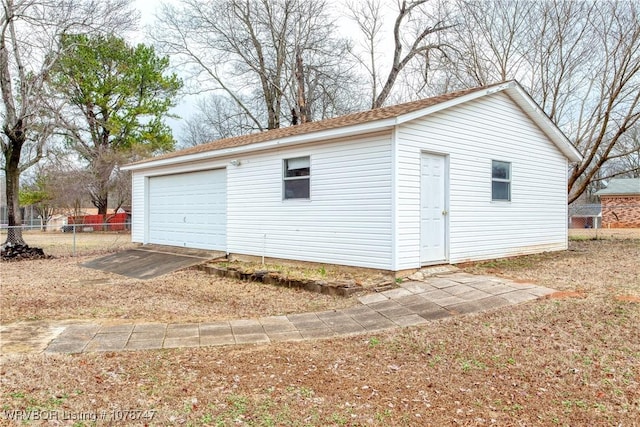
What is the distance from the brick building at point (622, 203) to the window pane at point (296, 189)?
25637mm

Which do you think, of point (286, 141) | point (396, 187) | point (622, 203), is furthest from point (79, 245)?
point (622, 203)

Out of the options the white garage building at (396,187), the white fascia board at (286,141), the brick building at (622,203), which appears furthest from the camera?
the brick building at (622,203)

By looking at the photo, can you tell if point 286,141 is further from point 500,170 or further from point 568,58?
point 568,58

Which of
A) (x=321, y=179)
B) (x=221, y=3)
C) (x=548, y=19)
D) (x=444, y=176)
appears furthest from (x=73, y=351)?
(x=221, y=3)

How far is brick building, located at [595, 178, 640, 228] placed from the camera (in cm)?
2731

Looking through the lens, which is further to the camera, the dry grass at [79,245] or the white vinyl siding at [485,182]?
the dry grass at [79,245]

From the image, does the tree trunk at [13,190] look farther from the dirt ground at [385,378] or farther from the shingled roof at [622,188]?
the shingled roof at [622,188]

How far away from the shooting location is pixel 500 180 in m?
9.88

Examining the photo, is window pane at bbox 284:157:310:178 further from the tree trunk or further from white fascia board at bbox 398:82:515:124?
the tree trunk

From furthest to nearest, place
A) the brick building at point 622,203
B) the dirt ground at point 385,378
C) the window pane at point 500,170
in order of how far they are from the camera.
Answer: the brick building at point 622,203 → the window pane at point 500,170 → the dirt ground at point 385,378

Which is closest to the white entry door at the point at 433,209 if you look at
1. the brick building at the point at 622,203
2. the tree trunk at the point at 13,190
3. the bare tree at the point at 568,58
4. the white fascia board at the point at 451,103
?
the white fascia board at the point at 451,103

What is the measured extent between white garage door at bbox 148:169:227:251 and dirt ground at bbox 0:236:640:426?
6041 mm

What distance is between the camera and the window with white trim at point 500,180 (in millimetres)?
9727

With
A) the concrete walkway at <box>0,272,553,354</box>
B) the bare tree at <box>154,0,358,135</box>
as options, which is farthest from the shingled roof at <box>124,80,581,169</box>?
the bare tree at <box>154,0,358,135</box>
